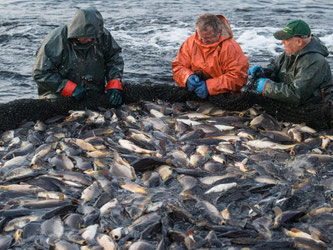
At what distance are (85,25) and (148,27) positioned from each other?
7.87 m

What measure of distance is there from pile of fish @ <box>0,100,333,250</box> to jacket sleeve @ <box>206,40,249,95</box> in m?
0.36

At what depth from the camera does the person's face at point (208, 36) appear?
6301mm

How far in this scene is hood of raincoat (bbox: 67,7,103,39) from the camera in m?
6.11

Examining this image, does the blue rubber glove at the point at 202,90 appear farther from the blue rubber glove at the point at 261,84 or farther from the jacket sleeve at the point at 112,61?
the jacket sleeve at the point at 112,61

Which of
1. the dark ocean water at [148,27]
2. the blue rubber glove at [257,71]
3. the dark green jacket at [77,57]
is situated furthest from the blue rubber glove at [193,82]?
the dark ocean water at [148,27]

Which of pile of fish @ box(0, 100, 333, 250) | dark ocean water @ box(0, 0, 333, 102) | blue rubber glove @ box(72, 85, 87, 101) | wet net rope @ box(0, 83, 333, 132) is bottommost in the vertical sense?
dark ocean water @ box(0, 0, 333, 102)

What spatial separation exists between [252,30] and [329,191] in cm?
972

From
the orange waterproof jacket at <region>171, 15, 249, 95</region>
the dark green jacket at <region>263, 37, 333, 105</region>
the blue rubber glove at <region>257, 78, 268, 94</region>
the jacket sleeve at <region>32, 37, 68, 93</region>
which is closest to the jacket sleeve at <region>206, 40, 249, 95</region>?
the orange waterproof jacket at <region>171, 15, 249, 95</region>

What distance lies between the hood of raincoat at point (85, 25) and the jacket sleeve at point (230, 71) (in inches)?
67.6

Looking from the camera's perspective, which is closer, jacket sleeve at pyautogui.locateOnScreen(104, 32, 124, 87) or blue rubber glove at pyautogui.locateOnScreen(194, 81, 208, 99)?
blue rubber glove at pyautogui.locateOnScreen(194, 81, 208, 99)

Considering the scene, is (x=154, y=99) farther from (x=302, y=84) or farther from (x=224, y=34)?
(x=302, y=84)

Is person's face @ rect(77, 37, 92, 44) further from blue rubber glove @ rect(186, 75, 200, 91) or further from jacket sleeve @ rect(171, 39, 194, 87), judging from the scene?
blue rubber glove @ rect(186, 75, 200, 91)

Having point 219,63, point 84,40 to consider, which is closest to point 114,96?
point 84,40

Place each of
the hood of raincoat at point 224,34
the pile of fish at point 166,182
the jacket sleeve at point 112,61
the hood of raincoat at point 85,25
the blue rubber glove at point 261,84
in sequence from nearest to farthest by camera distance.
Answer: the pile of fish at point 166,182 → the hood of raincoat at point 85,25 → the blue rubber glove at point 261,84 → the hood of raincoat at point 224,34 → the jacket sleeve at point 112,61
